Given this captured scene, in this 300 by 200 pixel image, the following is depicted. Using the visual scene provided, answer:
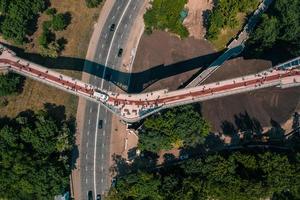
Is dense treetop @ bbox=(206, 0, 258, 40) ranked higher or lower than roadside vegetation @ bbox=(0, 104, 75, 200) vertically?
higher

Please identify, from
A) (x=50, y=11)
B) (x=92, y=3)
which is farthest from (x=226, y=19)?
(x=50, y=11)

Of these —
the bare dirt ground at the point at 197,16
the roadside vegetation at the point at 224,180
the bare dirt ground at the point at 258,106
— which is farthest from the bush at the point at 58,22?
the roadside vegetation at the point at 224,180

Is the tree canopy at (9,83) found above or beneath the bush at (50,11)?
beneath

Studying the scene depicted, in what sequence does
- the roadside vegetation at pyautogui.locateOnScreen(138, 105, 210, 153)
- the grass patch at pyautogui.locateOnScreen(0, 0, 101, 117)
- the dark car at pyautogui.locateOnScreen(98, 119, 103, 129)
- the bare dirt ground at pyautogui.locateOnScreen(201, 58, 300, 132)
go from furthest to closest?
the dark car at pyautogui.locateOnScreen(98, 119, 103, 129) < the grass patch at pyautogui.locateOnScreen(0, 0, 101, 117) < the bare dirt ground at pyautogui.locateOnScreen(201, 58, 300, 132) < the roadside vegetation at pyautogui.locateOnScreen(138, 105, 210, 153)

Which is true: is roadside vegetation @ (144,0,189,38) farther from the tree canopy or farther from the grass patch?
the tree canopy

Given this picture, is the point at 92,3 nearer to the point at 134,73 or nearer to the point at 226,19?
A: the point at 134,73

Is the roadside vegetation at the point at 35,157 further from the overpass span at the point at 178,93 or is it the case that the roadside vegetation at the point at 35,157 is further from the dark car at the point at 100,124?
the overpass span at the point at 178,93

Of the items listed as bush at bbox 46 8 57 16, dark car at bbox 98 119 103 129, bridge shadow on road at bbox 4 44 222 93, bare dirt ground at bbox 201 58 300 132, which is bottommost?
dark car at bbox 98 119 103 129

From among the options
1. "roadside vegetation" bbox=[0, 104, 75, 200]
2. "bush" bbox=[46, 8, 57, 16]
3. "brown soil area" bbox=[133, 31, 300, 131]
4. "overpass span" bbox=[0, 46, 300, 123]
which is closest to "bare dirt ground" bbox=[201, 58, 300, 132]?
"brown soil area" bbox=[133, 31, 300, 131]
